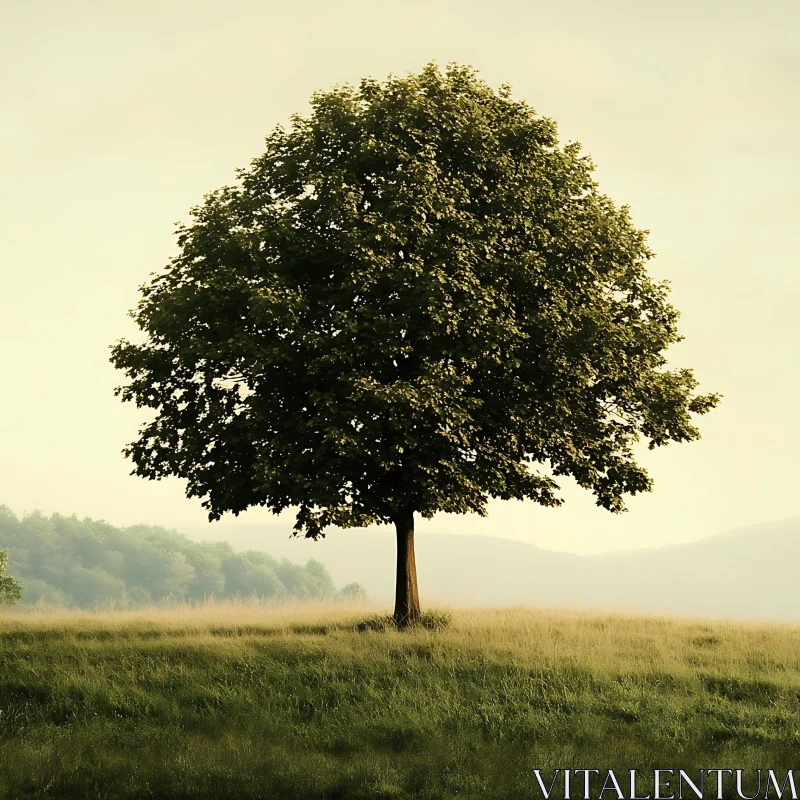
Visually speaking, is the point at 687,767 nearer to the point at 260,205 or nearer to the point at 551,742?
the point at 551,742

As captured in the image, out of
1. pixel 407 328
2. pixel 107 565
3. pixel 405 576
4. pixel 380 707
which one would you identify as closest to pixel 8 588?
pixel 405 576

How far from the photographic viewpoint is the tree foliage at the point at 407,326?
22.3m

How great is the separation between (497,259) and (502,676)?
34.8ft

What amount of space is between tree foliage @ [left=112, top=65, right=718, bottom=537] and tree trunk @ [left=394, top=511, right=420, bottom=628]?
1.24 metres

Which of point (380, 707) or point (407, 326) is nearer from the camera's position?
→ point (380, 707)

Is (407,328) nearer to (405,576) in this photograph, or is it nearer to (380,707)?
(405,576)

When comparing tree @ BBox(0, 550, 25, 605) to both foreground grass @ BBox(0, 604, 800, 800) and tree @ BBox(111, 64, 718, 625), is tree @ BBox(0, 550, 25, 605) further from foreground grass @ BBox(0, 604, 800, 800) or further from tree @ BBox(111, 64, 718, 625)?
tree @ BBox(111, 64, 718, 625)

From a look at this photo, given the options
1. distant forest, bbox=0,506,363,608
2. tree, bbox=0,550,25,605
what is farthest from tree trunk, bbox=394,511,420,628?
distant forest, bbox=0,506,363,608

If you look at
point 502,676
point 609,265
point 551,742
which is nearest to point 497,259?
point 609,265

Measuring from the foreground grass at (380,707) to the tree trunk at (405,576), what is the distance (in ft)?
4.27

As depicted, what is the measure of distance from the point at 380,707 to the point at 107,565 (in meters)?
183

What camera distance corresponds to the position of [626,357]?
24.1 meters

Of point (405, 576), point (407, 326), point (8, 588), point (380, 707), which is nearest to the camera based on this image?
point (380, 707)

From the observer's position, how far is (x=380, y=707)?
16812mm
